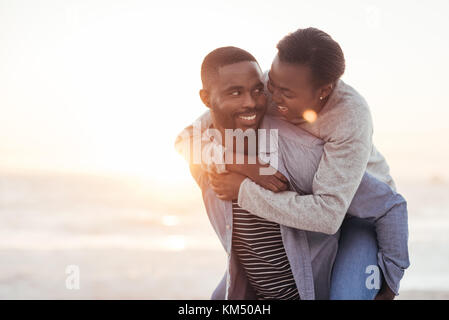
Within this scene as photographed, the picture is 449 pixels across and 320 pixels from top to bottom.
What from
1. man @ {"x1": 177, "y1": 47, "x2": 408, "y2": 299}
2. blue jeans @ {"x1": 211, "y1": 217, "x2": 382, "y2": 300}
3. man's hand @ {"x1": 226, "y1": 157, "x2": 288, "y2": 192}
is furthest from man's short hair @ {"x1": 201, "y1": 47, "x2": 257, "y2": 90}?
blue jeans @ {"x1": 211, "y1": 217, "x2": 382, "y2": 300}

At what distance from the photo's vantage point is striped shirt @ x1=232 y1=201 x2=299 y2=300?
2.49m

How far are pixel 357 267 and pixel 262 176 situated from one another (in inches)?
22.3

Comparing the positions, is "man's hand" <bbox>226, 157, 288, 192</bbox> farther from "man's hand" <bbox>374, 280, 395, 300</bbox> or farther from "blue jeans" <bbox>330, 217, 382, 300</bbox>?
"man's hand" <bbox>374, 280, 395, 300</bbox>

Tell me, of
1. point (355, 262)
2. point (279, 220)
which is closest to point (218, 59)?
point (279, 220)

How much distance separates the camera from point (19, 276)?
29.7ft

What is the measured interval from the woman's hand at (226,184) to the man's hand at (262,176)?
0.09 feet

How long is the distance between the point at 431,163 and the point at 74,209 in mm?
13237

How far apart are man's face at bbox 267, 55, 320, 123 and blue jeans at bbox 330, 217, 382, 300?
554mm

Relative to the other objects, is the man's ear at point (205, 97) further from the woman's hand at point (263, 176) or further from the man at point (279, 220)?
the woman's hand at point (263, 176)

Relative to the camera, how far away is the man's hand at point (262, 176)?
2365 mm

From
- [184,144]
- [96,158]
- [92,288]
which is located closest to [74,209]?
[96,158]

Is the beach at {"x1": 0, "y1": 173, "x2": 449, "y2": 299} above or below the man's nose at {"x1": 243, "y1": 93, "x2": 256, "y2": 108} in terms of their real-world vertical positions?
below

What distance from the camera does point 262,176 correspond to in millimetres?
2406

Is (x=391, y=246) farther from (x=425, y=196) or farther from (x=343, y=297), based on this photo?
(x=425, y=196)
